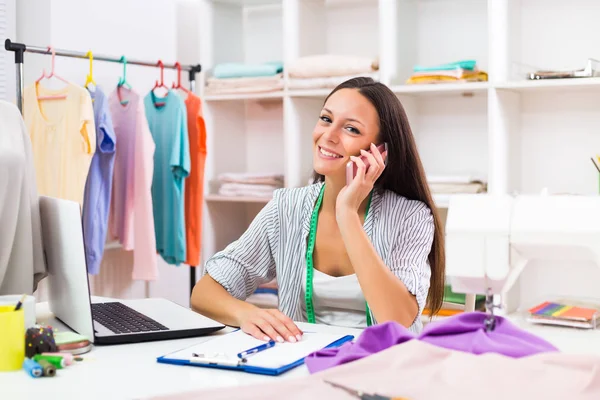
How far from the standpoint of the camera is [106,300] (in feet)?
6.75

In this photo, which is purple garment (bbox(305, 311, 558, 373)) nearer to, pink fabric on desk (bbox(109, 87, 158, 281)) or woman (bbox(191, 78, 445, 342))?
woman (bbox(191, 78, 445, 342))

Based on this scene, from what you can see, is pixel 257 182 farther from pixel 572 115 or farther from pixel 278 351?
pixel 278 351

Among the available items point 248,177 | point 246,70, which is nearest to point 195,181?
point 248,177

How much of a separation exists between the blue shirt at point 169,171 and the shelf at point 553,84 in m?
1.34

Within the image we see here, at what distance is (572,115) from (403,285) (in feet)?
5.45

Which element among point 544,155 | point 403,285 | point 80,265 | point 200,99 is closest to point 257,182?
point 200,99

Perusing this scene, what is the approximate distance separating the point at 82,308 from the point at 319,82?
205 cm

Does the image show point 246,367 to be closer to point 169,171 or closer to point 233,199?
point 169,171

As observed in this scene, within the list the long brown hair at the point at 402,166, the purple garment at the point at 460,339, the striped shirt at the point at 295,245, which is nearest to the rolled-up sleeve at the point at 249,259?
the striped shirt at the point at 295,245

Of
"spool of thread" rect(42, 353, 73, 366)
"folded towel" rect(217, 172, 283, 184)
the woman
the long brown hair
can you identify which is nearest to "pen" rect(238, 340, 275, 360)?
"spool of thread" rect(42, 353, 73, 366)

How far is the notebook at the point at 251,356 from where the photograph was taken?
136cm

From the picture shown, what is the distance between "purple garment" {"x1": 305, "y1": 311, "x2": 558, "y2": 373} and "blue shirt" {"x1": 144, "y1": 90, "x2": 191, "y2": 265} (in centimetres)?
223

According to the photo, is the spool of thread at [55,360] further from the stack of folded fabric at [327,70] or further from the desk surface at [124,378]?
the stack of folded fabric at [327,70]

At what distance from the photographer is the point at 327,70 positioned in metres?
3.40
